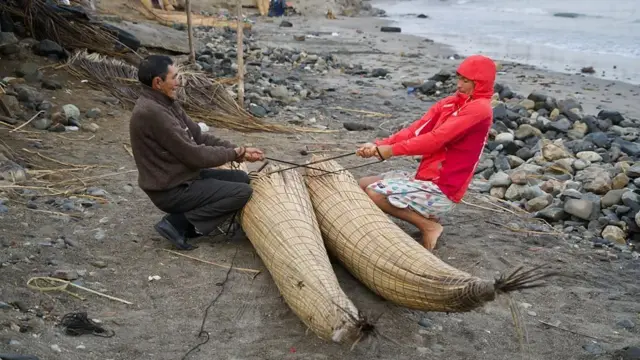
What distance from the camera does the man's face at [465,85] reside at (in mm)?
4172

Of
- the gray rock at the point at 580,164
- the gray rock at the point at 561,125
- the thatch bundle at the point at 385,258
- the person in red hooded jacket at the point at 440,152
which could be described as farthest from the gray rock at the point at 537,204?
the gray rock at the point at 561,125

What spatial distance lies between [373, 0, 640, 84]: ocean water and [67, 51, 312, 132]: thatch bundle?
7747 mm

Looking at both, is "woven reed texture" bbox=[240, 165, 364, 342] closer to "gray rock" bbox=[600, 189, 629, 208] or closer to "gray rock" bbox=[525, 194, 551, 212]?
"gray rock" bbox=[525, 194, 551, 212]

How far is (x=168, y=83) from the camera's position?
398 cm

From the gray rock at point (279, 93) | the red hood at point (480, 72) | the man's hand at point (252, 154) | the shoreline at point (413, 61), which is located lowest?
the shoreline at point (413, 61)

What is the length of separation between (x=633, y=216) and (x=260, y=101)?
4957mm

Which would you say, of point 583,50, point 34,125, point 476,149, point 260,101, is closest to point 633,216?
point 476,149

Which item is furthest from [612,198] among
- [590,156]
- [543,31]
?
[543,31]

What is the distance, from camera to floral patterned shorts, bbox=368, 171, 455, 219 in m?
4.43

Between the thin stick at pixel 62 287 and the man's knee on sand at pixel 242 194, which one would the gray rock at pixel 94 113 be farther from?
the thin stick at pixel 62 287

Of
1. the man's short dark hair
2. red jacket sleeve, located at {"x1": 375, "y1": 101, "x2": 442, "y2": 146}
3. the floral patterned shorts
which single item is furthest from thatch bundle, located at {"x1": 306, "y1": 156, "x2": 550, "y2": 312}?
the man's short dark hair

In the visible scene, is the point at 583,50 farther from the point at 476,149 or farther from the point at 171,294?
the point at 171,294

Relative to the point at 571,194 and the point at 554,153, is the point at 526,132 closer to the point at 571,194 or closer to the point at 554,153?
the point at 554,153

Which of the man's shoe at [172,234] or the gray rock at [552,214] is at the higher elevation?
the man's shoe at [172,234]
